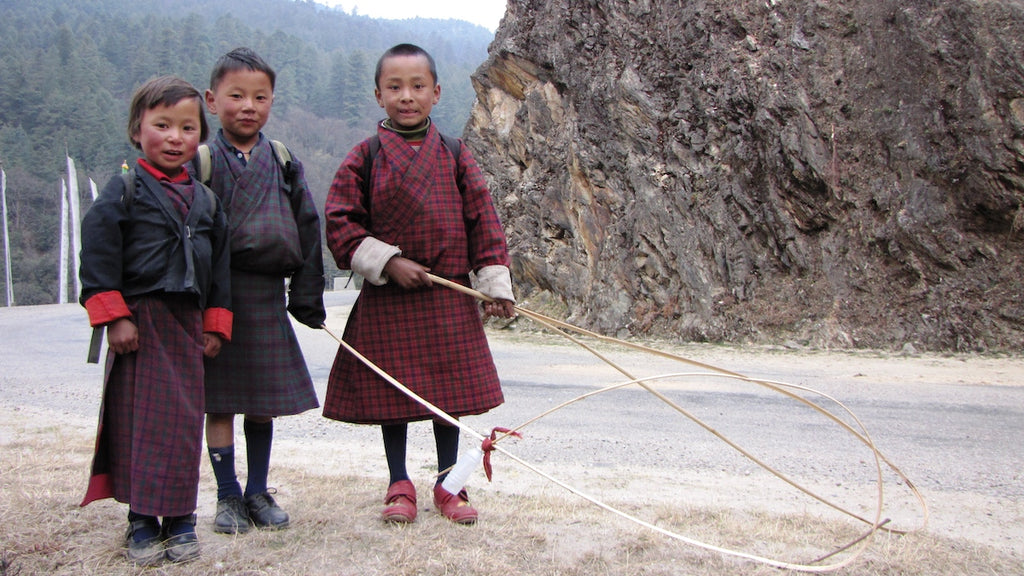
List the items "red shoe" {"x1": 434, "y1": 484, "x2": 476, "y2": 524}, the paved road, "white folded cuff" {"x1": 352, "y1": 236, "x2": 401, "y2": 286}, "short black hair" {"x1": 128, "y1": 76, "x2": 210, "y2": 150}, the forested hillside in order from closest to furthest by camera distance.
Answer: "short black hair" {"x1": 128, "y1": 76, "x2": 210, "y2": 150}
"white folded cuff" {"x1": 352, "y1": 236, "x2": 401, "y2": 286}
"red shoe" {"x1": 434, "y1": 484, "x2": 476, "y2": 524}
the paved road
the forested hillside

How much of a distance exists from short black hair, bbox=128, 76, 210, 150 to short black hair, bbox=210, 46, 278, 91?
0.22 meters

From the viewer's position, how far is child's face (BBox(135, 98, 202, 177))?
268 cm

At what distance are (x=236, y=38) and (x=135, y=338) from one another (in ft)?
336

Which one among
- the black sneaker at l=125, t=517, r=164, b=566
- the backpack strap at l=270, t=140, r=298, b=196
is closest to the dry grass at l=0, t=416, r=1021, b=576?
the black sneaker at l=125, t=517, r=164, b=566

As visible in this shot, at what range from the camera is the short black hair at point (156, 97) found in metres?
2.66

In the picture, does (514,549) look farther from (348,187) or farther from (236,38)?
(236,38)

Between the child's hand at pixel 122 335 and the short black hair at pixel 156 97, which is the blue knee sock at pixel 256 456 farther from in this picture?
the short black hair at pixel 156 97

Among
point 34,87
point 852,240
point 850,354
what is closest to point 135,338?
point 850,354

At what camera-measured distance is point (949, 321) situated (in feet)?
35.2

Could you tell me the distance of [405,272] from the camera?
9.73 ft

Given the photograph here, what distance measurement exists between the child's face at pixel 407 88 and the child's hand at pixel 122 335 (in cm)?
129

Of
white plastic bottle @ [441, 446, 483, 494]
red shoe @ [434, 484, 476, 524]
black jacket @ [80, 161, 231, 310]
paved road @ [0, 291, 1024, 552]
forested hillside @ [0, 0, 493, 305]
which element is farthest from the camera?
forested hillside @ [0, 0, 493, 305]

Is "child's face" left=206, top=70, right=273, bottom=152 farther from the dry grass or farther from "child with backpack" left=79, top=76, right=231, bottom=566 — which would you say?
the dry grass

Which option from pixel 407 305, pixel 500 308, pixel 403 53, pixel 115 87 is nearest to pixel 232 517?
pixel 407 305
